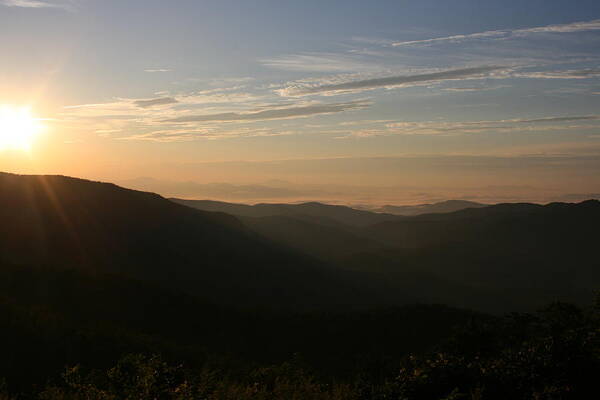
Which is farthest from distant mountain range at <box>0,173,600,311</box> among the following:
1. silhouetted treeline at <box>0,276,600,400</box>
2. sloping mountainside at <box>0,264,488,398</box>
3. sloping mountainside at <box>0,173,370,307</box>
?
silhouetted treeline at <box>0,276,600,400</box>

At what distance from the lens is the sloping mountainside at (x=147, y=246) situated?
85188 mm

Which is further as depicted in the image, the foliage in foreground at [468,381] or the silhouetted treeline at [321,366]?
the silhouetted treeline at [321,366]

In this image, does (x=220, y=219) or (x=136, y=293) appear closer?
(x=136, y=293)

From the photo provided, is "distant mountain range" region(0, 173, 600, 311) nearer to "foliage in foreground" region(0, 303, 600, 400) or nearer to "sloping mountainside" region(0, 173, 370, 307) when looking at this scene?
"sloping mountainside" region(0, 173, 370, 307)

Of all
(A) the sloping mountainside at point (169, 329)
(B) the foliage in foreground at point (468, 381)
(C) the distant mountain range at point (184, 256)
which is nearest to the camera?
(B) the foliage in foreground at point (468, 381)

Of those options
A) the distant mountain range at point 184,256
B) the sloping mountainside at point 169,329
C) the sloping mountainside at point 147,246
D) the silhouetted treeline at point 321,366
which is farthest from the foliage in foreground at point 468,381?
the sloping mountainside at point 147,246

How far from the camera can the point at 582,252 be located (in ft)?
627

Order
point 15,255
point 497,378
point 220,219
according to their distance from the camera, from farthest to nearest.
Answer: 1. point 220,219
2. point 15,255
3. point 497,378

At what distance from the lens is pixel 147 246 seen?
97.6 meters

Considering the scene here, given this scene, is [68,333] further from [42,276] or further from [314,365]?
[42,276]

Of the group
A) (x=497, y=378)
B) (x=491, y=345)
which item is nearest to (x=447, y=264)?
(x=491, y=345)

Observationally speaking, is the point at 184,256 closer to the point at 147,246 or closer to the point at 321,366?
the point at 147,246

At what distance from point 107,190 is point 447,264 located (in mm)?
117297

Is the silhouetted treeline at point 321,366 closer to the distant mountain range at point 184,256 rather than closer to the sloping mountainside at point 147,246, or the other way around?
the distant mountain range at point 184,256
